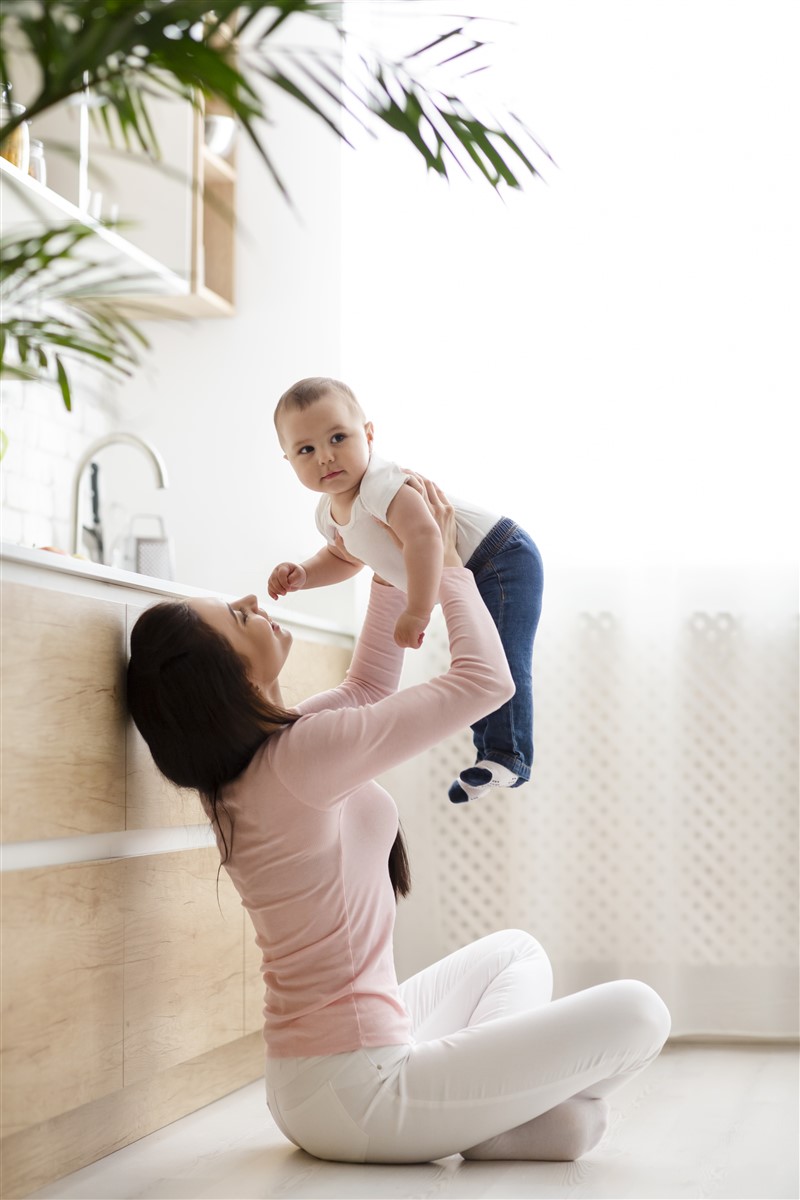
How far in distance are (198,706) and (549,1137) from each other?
29.4 inches

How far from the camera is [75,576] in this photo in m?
1.65

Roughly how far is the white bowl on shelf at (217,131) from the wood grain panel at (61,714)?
1.67 metres

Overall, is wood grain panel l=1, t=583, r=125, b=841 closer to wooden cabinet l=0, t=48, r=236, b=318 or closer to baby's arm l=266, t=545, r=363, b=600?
baby's arm l=266, t=545, r=363, b=600

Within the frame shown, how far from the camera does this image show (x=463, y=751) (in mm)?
2893

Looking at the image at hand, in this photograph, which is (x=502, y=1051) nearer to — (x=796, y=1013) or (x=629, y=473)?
(x=796, y=1013)

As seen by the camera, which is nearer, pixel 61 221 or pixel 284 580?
pixel 284 580

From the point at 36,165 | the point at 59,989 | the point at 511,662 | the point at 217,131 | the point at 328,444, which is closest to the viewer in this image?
the point at 59,989

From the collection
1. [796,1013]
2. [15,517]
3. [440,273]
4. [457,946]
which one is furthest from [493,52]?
[796,1013]

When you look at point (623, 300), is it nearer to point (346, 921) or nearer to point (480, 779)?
point (480, 779)

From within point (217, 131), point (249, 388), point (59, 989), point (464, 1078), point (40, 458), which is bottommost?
point (464, 1078)

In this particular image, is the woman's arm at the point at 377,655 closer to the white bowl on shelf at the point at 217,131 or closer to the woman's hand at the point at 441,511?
the woman's hand at the point at 441,511

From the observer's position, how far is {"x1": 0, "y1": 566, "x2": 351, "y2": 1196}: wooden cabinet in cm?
146

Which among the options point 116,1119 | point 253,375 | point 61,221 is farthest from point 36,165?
point 116,1119

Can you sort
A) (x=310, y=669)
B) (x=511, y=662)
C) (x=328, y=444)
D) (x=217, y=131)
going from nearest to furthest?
(x=328, y=444) < (x=511, y=662) < (x=310, y=669) < (x=217, y=131)
